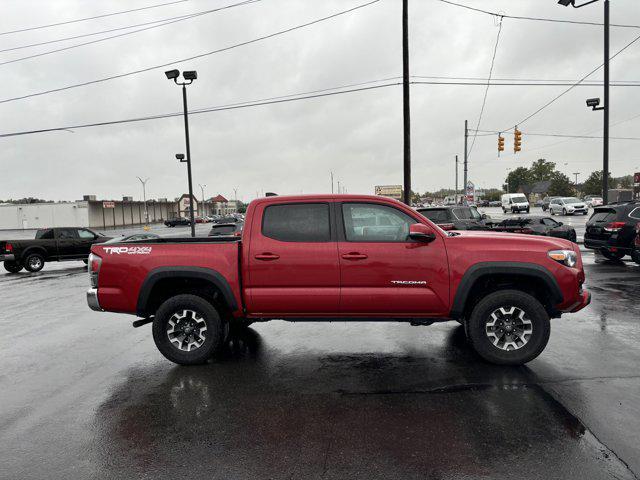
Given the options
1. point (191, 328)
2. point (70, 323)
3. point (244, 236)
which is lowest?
point (70, 323)

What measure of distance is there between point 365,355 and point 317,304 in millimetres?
1064

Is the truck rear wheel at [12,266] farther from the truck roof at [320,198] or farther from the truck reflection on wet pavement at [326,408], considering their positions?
the truck roof at [320,198]

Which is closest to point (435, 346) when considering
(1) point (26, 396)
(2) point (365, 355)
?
(2) point (365, 355)

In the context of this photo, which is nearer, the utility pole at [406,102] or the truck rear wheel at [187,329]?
the truck rear wheel at [187,329]

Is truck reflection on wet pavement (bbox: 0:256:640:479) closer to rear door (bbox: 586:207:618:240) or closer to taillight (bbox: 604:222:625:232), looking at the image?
taillight (bbox: 604:222:625:232)

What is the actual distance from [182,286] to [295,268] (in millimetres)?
1531

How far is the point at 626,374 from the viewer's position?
4496 millimetres

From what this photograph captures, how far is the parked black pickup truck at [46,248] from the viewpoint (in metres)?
15.5

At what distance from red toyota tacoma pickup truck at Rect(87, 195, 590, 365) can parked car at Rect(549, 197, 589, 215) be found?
1644 inches

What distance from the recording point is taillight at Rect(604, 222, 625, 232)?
12.0m

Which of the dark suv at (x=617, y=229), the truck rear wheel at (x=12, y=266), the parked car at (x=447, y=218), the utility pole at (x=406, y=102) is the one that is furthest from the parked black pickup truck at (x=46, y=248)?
the dark suv at (x=617, y=229)

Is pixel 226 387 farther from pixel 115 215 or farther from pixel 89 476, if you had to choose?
pixel 115 215

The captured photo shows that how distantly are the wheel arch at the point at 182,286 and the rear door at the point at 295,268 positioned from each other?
0.30m

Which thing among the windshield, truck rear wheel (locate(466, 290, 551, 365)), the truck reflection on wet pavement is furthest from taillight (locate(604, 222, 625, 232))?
truck rear wheel (locate(466, 290, 551, 365))
